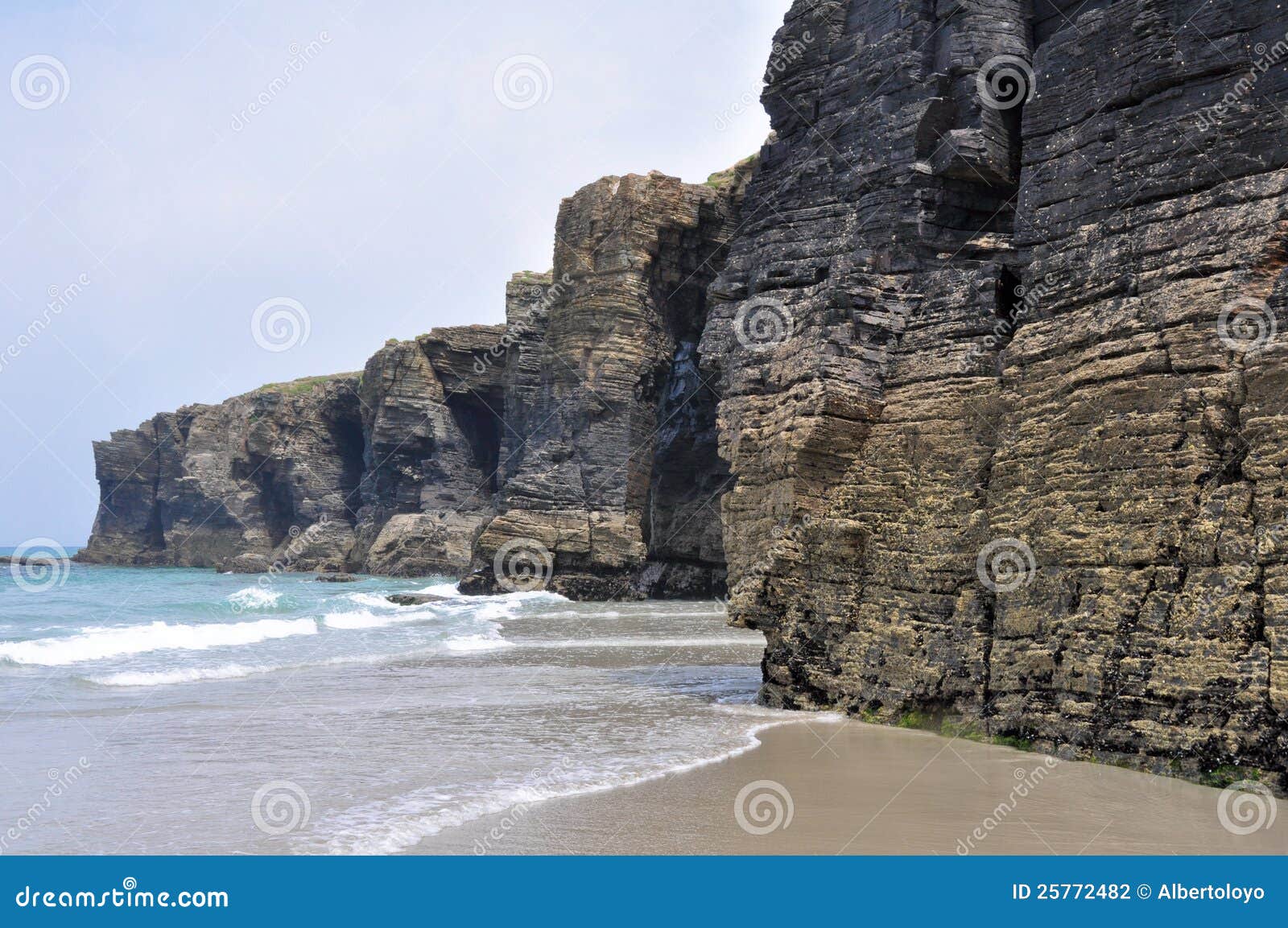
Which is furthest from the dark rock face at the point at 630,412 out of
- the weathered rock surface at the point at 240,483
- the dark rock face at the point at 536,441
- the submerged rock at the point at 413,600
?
the weathered rock surface at the point at 240,483

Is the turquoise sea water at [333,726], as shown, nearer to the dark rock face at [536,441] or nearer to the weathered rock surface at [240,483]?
the dark rock face at [536,441]

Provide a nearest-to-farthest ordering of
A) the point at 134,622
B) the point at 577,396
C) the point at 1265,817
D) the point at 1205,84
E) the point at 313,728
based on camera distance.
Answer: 1. the point at 1265,817
2. the point at 1205,84
3. the point at 313,728
4. the point at 134,622
5. the point at 577,396

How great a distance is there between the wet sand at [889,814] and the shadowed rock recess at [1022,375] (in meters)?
0.68

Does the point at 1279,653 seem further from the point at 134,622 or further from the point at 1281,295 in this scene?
the point at 134,622

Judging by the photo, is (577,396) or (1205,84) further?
(577,396)

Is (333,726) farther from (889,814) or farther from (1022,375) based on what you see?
(1022,375)

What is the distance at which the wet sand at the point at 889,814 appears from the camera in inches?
264

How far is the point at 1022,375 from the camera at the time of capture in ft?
33.9

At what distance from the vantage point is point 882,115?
13.8 metres

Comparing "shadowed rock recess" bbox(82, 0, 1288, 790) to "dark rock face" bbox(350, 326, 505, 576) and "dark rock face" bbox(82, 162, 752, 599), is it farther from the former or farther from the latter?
"dark rock face" bbox(350, 326, 505, 576)

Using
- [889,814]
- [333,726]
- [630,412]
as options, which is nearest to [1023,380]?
[889,814]

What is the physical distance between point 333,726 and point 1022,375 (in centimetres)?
819

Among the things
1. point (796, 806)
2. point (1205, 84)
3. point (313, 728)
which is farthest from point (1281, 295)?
point (313, 728)

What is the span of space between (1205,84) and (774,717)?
775 cm
